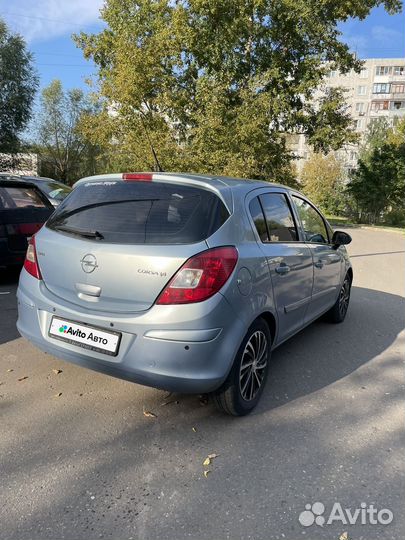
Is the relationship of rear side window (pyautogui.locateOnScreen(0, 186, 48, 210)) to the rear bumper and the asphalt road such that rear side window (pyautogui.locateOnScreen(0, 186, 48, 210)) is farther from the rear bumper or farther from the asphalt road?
the rear bumper

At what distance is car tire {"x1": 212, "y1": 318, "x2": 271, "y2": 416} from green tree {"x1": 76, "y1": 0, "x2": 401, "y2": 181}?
1695cm

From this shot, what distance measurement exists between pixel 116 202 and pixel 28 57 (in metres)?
20.7

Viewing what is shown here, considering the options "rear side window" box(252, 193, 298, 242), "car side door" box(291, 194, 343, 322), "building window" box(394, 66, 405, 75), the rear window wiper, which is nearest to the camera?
the rear window wiper

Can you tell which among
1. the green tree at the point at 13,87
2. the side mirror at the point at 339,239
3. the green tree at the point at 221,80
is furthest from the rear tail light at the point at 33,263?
the green tree at the point at 13,87

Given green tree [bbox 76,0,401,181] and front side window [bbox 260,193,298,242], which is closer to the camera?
front side window [bbox 260,193,298,242]

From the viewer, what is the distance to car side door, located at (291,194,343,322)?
14.7 feet

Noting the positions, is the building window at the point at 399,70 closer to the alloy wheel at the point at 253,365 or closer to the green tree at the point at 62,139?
the green tree at the point at 62,139

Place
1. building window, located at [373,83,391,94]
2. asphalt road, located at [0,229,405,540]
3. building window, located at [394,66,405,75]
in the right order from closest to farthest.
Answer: asphalt road, located at [0,229,405,540], building window, located at [373,83,391,94], building window, located at [394,66,405,75]

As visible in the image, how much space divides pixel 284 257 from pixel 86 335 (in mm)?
1716

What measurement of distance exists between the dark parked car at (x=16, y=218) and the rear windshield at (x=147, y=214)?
3605 mm

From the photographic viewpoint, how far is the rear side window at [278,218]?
371cm

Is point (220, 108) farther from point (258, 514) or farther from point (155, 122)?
point (258, 514)

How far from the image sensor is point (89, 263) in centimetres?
300

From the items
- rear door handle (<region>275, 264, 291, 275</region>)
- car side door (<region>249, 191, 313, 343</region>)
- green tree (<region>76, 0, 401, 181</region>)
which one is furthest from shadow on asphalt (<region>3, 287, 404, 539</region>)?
green tree (<region>76, 0, 401, 181</region>)
